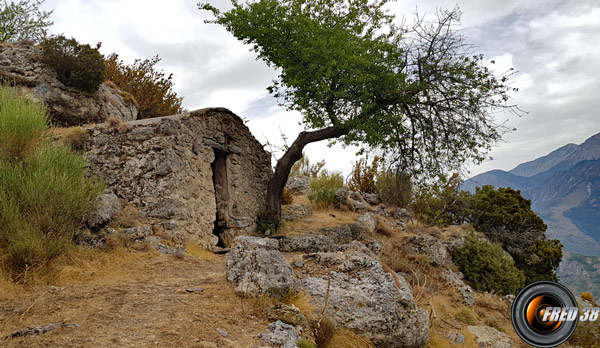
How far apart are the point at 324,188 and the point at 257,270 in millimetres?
11353

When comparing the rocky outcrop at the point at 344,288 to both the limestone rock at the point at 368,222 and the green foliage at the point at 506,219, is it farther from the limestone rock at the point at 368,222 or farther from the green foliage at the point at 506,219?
the green foliage at the point at 506,219

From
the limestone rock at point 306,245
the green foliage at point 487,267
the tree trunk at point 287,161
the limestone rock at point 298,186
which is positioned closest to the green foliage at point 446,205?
the green foliage at point 487,267

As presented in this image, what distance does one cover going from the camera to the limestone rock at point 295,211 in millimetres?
13531

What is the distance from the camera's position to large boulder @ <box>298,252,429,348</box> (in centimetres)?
432

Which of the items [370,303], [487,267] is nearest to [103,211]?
[370,303]

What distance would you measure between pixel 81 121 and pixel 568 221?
227536mm

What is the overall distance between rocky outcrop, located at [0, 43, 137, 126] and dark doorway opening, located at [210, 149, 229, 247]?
4533mm

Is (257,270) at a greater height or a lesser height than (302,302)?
greater

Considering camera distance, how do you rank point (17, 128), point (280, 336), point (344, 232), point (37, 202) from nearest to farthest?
point (280, 336) < point (37, 202) < point (17, 128) < point (344, 232)

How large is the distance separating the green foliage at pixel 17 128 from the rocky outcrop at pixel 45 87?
429cm

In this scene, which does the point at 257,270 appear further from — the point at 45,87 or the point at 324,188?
the point at 324,188

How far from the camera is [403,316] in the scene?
4.59m

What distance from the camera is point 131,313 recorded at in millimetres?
3939

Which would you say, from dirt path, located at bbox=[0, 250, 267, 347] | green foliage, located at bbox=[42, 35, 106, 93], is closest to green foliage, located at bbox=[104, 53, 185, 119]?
green foliage, located at bbox=[42, 35, 106, 93]
